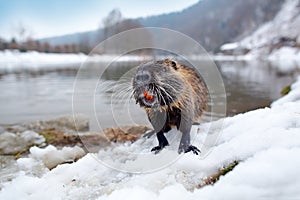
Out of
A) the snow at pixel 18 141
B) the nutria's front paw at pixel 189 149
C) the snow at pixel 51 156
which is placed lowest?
the snow at pixel 18 141

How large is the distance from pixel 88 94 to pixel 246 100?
6.63m

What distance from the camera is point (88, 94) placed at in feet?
41.7

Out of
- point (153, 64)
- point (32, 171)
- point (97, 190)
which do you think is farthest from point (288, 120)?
point (32, 171)

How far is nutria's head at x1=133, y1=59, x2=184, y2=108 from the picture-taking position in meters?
3.17

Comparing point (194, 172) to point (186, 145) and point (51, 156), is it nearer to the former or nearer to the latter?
point (186, 145)

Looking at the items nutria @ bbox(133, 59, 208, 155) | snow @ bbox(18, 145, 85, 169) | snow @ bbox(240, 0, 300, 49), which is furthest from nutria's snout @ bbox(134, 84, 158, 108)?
snow @ bbox(240, 0, 300, 49)

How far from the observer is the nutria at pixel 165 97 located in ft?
10.5

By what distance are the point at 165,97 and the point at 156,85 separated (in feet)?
0.66

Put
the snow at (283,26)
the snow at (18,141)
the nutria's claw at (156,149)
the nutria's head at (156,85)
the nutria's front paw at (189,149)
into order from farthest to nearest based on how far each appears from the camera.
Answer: the snow at (283,26) → the snow at (18,141) → the nutria's claw at (156,149) → the nutria's front paw at (189,149) → the nutria's head at (156,85)

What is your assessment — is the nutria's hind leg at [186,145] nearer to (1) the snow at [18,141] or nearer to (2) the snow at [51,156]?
(2) the snow at [51,156]

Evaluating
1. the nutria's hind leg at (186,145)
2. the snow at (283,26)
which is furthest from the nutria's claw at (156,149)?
the snow at (283,26)

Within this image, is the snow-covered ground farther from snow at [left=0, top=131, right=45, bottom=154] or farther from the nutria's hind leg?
snow at [left=0, top=131, right=45, bottom=154]

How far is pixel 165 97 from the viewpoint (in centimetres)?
331

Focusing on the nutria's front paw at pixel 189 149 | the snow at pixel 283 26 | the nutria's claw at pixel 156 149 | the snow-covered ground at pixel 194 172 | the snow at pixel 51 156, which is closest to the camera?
the snow-covered ground at pixel 194 172
